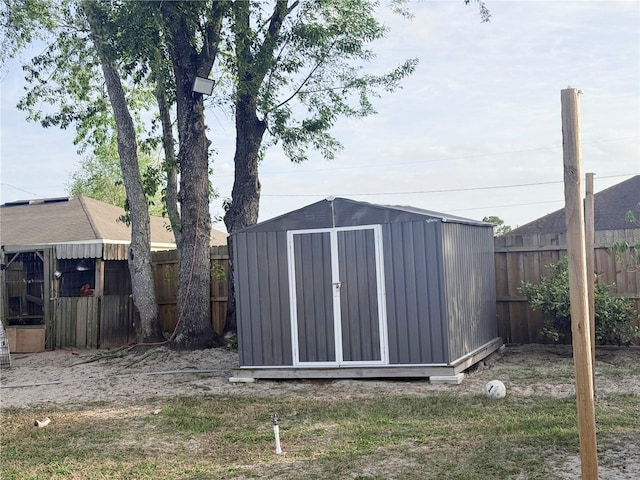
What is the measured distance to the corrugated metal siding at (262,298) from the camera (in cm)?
777

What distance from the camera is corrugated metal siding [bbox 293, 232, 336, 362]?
24.9 feet

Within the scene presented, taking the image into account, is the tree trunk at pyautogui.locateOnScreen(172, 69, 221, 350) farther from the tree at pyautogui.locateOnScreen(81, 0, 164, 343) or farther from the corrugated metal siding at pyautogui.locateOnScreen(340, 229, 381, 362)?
the corrugated metal siding at pyautogui.locateOnScreen(340, 229, 381, 362)

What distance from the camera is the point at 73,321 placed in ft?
37.8

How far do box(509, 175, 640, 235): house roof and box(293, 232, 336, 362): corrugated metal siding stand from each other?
9982mm

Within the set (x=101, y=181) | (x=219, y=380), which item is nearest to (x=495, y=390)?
(x=219, y=380)

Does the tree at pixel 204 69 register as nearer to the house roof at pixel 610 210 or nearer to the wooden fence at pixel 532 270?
the wooden fence at pixel 532 270

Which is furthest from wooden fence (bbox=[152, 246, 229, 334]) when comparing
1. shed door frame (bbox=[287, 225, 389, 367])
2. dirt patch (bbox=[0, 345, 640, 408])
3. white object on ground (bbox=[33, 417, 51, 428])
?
white object on ground (bbox=[33, 417, 51, 428])

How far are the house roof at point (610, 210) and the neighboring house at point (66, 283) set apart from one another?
1020 centimetres

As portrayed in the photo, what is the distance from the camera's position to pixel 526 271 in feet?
31.4

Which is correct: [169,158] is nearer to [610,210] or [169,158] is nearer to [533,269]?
[533,269]

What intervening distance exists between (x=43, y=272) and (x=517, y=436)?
9.88 m

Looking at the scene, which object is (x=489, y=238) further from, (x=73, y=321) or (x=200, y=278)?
(x=73, y=321)

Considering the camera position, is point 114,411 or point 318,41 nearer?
point 114,411

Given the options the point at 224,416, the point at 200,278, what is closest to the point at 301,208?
the point at 224,416
